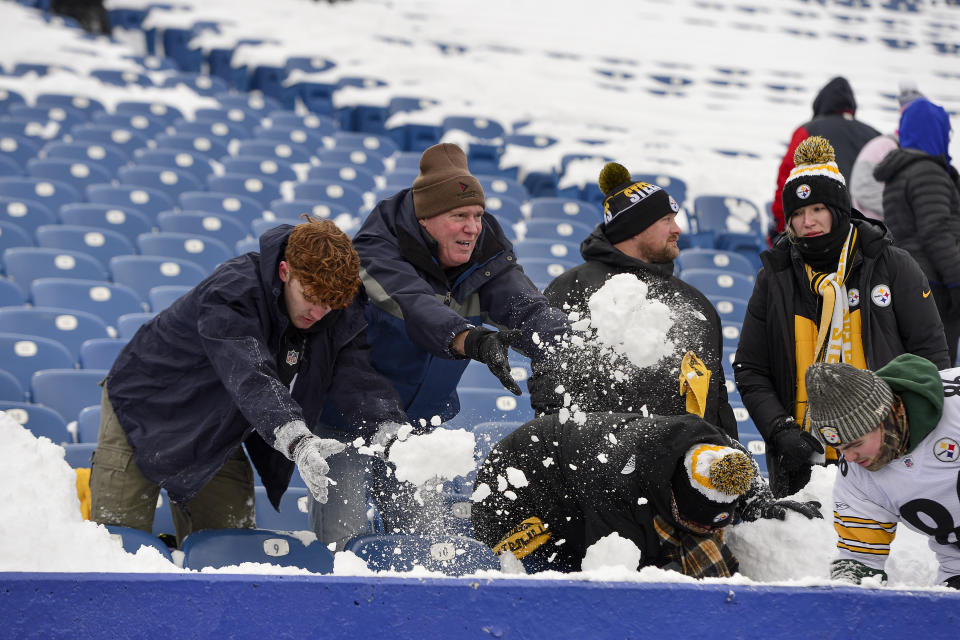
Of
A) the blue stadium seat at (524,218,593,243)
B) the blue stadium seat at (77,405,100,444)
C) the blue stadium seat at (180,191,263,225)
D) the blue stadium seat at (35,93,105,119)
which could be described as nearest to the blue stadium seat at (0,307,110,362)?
the blue stadium seat at (77,405,100,444)

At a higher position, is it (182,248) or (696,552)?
(696,552)

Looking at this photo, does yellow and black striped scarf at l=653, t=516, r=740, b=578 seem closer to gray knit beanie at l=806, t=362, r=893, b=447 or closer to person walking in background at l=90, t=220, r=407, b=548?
gray knit beanie at l=806, t=362, r=893, b=447

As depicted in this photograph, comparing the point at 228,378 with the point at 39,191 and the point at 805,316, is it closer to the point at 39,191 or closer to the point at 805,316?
the point at 805,316

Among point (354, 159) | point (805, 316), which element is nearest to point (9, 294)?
point (805, 316)

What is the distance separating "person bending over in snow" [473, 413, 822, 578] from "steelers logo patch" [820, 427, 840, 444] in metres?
0.31

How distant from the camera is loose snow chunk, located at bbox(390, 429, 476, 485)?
228 cm

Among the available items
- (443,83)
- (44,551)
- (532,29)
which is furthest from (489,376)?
(532,29)

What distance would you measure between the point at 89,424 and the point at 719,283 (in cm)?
328

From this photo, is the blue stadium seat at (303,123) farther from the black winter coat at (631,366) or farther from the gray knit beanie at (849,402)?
the gray knit beanie at (849,402)

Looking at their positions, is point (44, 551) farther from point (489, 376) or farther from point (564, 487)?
point (489, 376)

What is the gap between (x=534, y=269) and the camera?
16.0ft

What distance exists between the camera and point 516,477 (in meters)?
2.38

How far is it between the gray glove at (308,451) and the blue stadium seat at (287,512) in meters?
0.81

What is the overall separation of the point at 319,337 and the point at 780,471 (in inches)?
55.1
